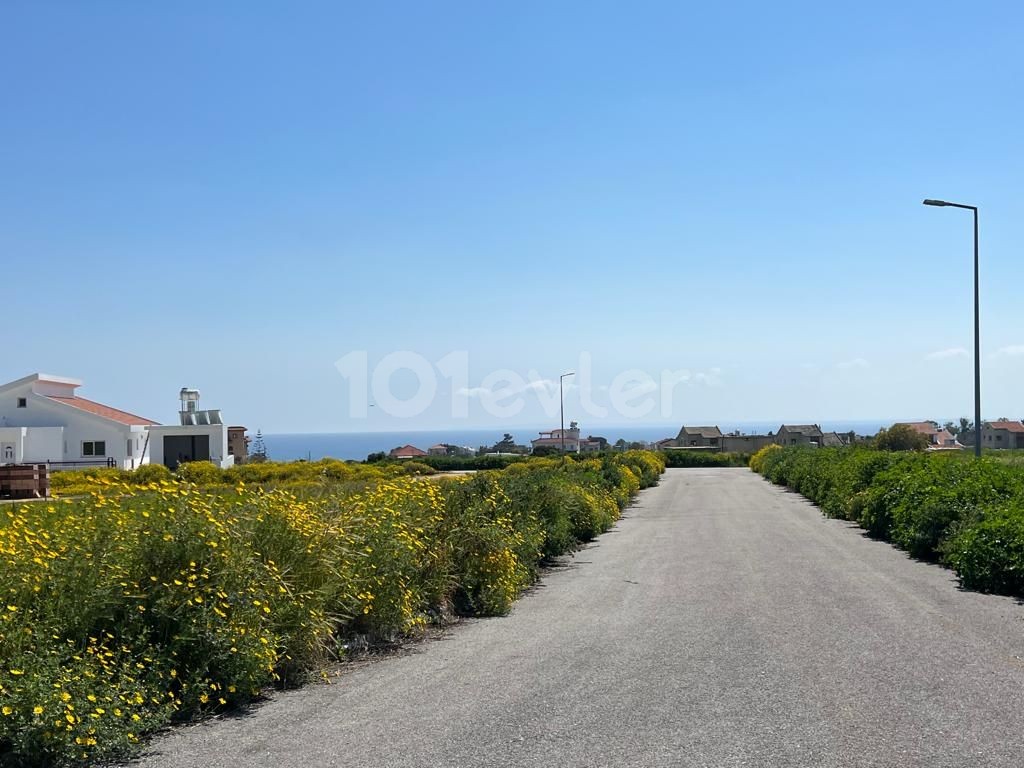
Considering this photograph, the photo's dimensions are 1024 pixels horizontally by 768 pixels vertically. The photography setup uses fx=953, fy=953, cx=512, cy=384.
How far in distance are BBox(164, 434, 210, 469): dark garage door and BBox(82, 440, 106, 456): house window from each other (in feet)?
13.4

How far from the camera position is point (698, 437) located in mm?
136375

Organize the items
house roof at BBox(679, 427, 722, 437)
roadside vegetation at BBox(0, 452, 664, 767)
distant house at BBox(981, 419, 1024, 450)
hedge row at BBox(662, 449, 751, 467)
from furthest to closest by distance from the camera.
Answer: house roof at BBox(679, 427, 722, 437), distant house at BBox(981, 419, 1024, 450), hedge row at BBox(662, 449, 751, 467), roadside vegetation at BBox(0, 452, 664, 767)

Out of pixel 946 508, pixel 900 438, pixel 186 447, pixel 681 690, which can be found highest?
pixel 900 438

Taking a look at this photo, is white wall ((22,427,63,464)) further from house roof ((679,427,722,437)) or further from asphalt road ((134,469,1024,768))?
house roof ((679,427,722,437))

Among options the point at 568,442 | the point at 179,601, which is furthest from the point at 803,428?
the point at 179,601

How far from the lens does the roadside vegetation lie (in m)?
6.14

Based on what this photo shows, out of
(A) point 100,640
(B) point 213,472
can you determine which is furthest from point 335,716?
(B) point 213,472

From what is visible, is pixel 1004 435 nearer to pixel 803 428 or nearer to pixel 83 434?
pixel 803 428

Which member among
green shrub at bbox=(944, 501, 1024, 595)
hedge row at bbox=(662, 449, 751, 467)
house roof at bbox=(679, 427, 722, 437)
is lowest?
hedge row at bbox=(662, 449, 751, 467)

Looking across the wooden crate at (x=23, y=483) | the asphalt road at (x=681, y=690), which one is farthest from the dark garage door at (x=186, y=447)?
the asphalt road at (x=681, y=690)

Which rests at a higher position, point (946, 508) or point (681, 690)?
point (946, 508)

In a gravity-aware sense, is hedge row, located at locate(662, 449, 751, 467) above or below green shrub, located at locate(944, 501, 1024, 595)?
below

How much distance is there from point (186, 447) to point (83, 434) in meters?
6.01

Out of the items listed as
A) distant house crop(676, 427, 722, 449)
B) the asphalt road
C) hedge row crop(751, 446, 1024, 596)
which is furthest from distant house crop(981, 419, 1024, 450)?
the asphalt road
